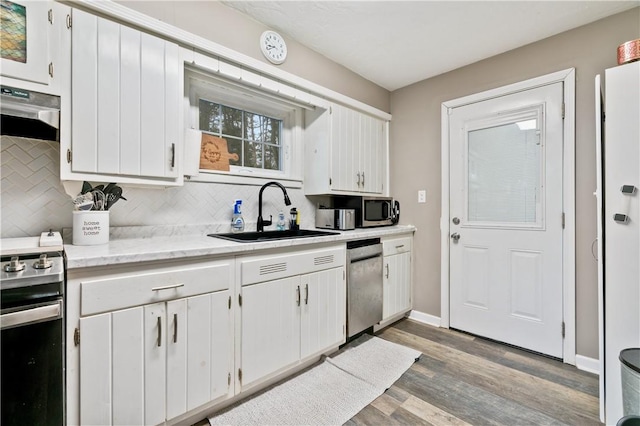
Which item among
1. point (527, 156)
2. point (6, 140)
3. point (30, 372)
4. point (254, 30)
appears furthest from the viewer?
point (527, 156)

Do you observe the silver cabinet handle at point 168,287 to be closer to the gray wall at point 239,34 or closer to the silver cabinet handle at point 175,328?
the silver cabinet handle at point 175,328

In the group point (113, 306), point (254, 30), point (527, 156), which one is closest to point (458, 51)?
Answer: point (527, 156)

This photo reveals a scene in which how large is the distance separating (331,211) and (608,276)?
1840 millimetres

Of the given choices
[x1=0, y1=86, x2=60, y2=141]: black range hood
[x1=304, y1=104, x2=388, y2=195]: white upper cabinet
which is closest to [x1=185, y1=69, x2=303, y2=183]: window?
[x1=304, y1=104, x2=388, y2=195]: white upper cabinet

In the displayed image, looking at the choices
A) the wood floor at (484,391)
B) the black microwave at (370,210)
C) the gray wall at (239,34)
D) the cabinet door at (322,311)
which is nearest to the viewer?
the wood floor at (484,391)

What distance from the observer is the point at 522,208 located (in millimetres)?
2400

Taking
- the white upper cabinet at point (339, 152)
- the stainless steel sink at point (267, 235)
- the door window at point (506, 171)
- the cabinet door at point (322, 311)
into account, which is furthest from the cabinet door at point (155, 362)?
the door window at point (506, 171)

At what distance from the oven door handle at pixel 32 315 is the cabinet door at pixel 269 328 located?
798 millimetres

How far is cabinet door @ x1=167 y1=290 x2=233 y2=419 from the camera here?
1.37 meters

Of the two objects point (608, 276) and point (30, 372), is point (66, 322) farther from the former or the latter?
point (608, 276)

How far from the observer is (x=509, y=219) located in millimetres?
2471

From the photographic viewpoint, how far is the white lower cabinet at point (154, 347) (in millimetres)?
1169

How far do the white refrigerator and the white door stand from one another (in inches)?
30.1

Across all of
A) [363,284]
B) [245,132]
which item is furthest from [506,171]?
[245,132]
